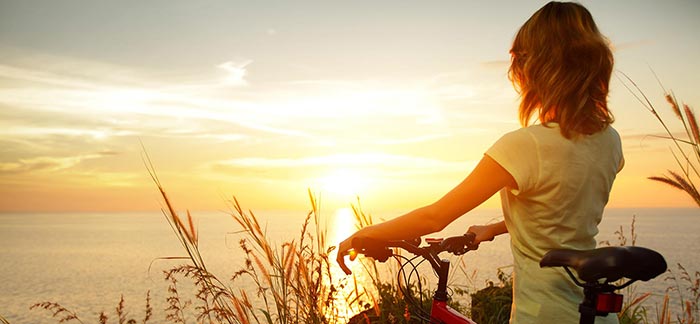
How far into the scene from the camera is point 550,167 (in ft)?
6.92

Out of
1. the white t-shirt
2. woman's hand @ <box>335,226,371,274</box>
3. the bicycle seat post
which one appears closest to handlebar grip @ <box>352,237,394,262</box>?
woman's hand @ <box>335,226,371,274</box>

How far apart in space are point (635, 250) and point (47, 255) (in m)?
107

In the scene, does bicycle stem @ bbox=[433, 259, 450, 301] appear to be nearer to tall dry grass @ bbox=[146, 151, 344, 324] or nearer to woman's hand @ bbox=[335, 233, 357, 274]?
woman's hand @ bbox=[335, 233, 357, 274]

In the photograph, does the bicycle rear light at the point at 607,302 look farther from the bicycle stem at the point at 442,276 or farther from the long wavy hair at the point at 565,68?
the bicycle stem at the point at 442,276

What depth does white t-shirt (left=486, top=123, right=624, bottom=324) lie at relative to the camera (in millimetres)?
2113

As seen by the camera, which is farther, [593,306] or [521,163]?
[521,163]

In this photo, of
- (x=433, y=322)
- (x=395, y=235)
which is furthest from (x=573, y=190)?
(x=433, y=322)

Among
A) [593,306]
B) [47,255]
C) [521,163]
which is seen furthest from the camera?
[47,255]

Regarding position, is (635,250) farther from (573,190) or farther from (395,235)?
(395,235)

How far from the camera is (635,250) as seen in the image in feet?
6.14

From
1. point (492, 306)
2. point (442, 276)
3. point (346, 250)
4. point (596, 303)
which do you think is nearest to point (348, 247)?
point (346, 250)

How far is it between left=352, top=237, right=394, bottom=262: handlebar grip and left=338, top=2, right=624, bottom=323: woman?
0.34 ft

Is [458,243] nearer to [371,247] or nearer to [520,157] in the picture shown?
[371,247]

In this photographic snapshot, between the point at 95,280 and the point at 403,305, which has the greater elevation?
the point at 403,305
